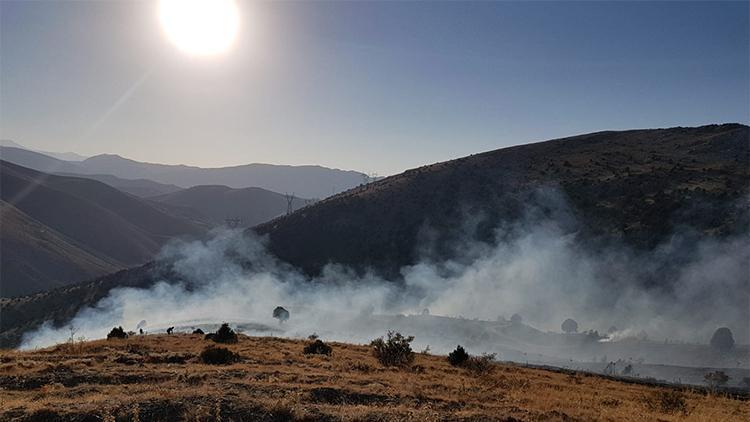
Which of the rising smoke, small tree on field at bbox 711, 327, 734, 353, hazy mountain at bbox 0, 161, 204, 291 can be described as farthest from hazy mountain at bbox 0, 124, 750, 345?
hazy mountain at bbox 0, 161, 204, 291

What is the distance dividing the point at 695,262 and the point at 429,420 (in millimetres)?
44851

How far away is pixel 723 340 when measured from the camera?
3672cm

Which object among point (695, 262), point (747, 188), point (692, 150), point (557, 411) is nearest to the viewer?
point (557, 411)

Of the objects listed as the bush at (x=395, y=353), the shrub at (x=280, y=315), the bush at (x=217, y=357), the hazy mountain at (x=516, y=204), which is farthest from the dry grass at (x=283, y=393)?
the hazy mountain at (x=516, y=204)

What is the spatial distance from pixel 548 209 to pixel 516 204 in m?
4.85

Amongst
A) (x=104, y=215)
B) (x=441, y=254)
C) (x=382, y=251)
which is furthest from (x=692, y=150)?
(x=104, y=215)

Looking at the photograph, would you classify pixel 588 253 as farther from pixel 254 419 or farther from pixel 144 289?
pixel 144 289

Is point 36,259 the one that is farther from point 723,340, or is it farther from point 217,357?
point 723,340

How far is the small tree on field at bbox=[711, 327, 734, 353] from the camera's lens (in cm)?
3653

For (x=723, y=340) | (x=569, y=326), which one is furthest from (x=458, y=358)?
(x=723, y=340)

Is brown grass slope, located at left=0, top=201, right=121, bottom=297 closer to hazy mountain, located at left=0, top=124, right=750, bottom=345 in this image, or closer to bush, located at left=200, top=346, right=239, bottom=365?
hazy mountain, located at left=0, top=124, right=750, bottom=345

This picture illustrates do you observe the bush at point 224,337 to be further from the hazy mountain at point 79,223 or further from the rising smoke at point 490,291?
the hazy mountain at point 79,223

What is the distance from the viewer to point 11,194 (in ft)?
541

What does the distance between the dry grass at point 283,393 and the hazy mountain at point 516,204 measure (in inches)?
1450
